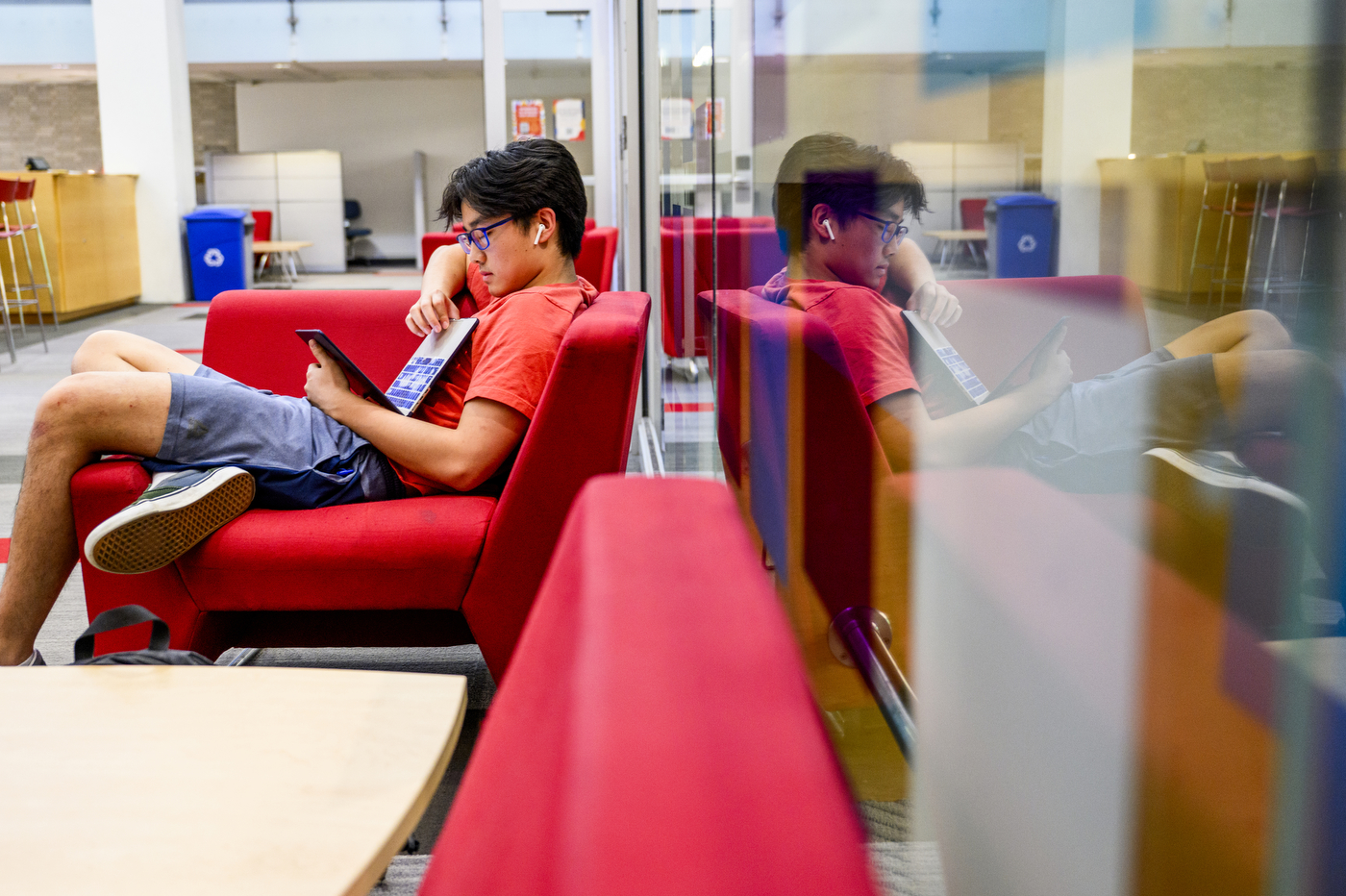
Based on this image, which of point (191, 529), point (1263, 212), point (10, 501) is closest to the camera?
point (1263, 212)

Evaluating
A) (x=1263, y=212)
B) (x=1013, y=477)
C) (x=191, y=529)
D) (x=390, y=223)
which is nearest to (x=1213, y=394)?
(x=1263, y=212)

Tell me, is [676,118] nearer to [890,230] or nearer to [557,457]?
[557,457]

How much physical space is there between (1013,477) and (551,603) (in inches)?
10.3

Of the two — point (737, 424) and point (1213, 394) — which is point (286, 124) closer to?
point (737, 424)

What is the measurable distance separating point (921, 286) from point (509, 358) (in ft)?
3.83

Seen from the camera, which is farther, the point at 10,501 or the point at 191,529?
the point at 10,501

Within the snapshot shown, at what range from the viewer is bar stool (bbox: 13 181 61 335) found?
21.1ft

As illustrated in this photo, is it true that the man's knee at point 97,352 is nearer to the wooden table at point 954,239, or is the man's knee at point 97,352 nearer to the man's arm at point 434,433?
the man's arm at point 434,433

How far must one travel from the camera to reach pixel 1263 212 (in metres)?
0.30

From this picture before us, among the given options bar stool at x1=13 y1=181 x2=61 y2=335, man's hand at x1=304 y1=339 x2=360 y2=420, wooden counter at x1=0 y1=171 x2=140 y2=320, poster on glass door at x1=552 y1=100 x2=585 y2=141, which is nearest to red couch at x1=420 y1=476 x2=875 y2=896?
man's hand at x1=304 y1=339 x2=360 y2=420

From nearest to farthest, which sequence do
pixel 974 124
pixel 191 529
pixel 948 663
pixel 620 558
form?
1. pixel 620 558
2. pixel 974 124
3. pixel 948 663
4. pixel 191 529

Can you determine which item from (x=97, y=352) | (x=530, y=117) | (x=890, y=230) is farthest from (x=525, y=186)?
(x=530, y=117)

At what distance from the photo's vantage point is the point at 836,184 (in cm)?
99

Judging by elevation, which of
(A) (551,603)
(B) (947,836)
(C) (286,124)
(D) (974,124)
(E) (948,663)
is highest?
(C) (286,124)
